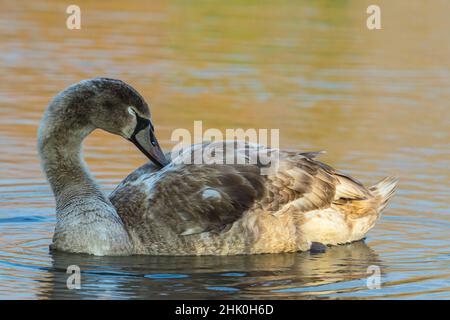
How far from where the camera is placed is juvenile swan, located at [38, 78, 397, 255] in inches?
416

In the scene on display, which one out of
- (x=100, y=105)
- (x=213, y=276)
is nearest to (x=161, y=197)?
(x=100, y=105)

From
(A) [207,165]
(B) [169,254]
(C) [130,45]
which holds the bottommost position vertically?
(B) [169,254]

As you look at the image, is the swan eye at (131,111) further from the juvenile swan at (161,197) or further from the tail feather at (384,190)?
the tail feather at (384,190)

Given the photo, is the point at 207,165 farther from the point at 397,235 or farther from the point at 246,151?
the point at 397,235

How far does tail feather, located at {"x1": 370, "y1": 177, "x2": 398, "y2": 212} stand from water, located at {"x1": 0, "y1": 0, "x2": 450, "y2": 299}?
0.82 feet

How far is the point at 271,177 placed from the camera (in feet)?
36.2

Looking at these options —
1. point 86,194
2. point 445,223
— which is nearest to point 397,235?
point 445,223

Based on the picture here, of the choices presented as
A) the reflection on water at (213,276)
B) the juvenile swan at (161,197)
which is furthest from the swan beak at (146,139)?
the reflection on water at (213,276)

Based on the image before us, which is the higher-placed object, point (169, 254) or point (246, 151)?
point (246, 151)

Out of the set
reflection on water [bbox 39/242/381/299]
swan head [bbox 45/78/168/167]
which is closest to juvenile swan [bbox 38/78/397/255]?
swan head [bbox 45/78/168/167]

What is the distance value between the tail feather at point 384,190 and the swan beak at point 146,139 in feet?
7.46

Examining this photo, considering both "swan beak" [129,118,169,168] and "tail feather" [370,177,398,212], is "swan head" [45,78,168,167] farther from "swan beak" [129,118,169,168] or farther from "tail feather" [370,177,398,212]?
"tail feather" [370,177,398,212]

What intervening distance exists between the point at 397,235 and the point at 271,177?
1.42 metres

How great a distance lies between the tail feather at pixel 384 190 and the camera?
11.8 metres
